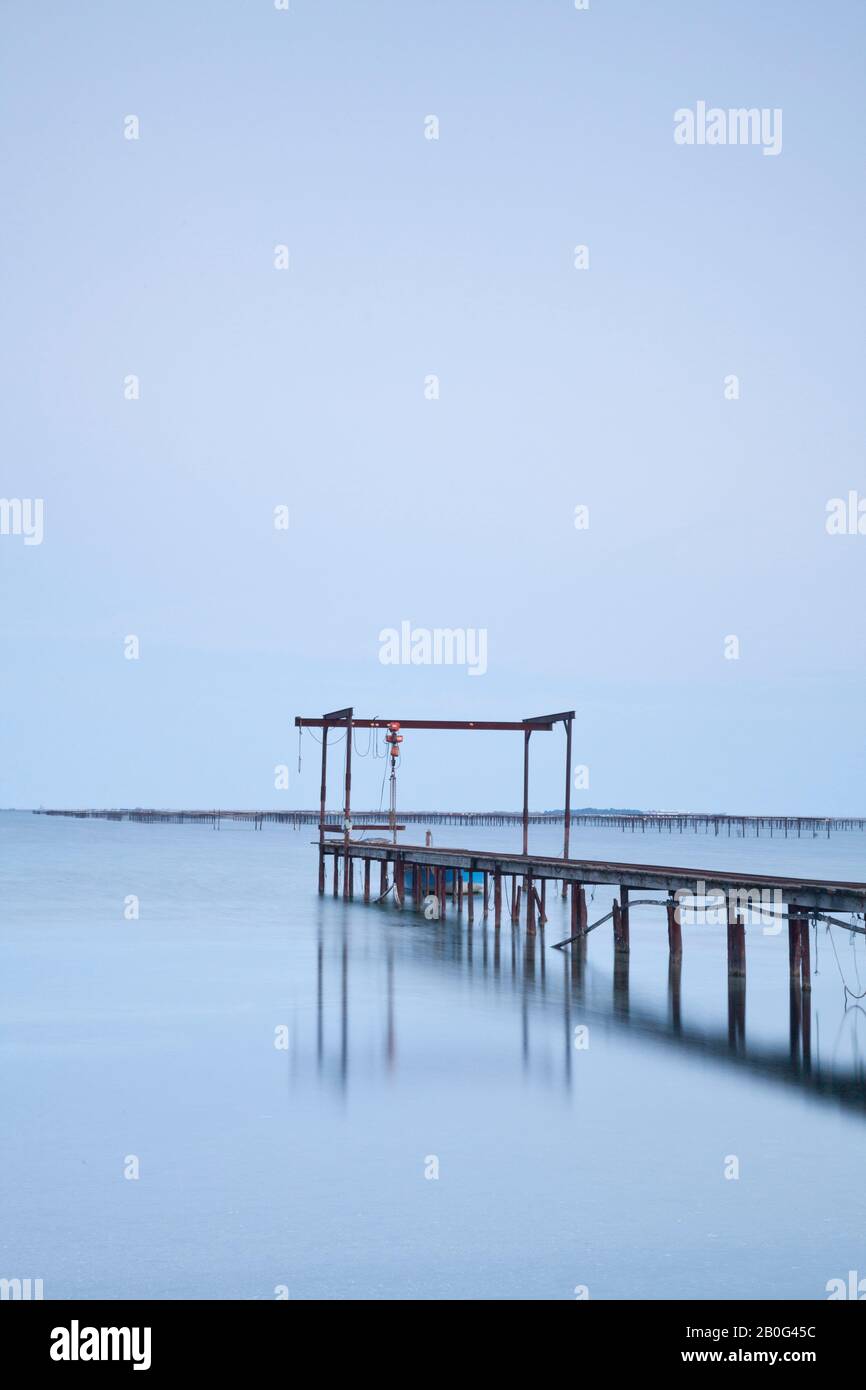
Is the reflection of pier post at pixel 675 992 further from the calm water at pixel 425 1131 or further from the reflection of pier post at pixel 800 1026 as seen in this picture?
the reflection of pier post at pixel 800 1026

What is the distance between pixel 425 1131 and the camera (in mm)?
13297

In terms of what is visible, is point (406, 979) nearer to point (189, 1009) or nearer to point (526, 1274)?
point (189, 1009)

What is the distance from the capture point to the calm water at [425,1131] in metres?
9.70

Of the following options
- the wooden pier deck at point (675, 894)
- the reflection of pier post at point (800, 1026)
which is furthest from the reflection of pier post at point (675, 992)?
the reflection of pier post at point (800, 1026)

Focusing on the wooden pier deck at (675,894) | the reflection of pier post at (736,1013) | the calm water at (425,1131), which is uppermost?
the wooden pier deck at (675,894)

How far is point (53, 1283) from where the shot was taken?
9.20 m

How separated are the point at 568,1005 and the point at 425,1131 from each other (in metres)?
8.91

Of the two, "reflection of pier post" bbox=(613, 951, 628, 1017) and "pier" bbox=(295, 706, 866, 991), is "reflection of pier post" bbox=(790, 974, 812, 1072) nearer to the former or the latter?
"pier" bbox=(295, 706, 866, 991)

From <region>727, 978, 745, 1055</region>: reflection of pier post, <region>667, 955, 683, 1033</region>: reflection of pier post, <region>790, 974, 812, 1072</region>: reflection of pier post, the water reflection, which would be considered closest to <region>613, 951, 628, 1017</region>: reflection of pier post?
the water reflection

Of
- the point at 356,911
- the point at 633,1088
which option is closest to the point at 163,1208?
the point at 633,1088

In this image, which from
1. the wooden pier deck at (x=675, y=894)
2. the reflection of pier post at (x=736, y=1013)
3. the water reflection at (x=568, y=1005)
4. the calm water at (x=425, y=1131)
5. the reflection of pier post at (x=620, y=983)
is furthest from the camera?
the reflection of pier post at (x=620, y=983)

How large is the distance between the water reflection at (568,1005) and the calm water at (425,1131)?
4.0 inches

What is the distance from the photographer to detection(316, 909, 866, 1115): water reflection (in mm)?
16656
